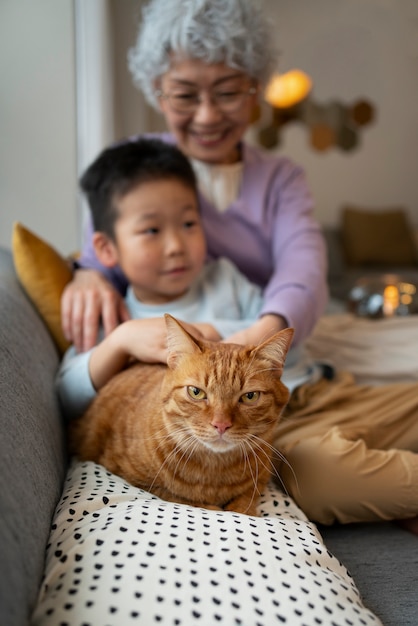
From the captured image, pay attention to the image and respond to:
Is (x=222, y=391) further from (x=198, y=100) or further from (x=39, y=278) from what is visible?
(x=198, y=100)

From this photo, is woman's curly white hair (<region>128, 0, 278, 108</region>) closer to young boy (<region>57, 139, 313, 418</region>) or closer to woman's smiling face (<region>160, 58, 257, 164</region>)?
woman's smiling face (<region>160, 58, 257, 164</region>)

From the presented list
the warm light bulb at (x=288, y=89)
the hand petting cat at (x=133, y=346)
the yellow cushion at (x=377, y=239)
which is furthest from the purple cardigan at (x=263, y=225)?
the warm light bulb at (x=288, y=89)

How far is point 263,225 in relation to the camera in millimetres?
1624

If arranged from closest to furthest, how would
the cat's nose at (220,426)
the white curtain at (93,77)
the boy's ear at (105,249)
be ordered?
the cat's nose at (220,426) → the boy's ear at (105,249) → the white curtain at (93,77)

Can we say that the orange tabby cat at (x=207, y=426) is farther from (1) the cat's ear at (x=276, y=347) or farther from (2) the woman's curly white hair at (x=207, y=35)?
(2) the woman's curly white hair at (x=207, y=35)

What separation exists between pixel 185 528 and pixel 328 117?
4984mm

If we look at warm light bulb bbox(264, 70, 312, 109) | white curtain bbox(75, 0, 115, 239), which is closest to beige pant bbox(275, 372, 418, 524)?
white curtain bbox(75, 0, 115, 239)

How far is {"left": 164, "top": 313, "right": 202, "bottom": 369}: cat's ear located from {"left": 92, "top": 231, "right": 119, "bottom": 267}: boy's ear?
0.52 m

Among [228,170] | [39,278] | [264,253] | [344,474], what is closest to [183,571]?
[344,474]

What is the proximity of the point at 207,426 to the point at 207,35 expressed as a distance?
106 cm

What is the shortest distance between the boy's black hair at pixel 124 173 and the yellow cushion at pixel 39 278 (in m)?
0.17

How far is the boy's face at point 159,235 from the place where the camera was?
4.24 feet

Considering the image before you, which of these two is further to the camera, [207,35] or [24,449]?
[207,35]

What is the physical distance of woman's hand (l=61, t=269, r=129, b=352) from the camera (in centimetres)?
→ 130
